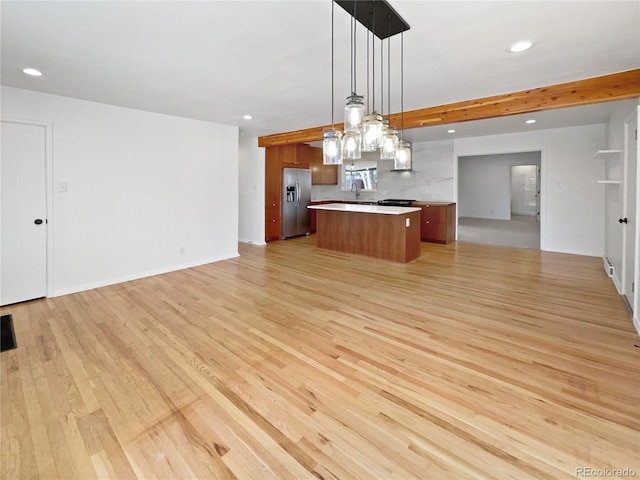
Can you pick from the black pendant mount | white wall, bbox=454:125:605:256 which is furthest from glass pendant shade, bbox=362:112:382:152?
white wall, bbox=454:125:605:256

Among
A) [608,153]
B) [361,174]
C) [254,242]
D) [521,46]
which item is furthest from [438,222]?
[521,46]

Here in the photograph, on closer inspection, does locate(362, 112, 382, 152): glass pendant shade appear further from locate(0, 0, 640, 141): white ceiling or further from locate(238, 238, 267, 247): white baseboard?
locate(238, 238, 267, 247): white baseboard

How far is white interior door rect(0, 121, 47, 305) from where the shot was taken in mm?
3500

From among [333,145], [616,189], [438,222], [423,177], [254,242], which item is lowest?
[254,242]

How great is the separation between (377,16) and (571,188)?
234 inches

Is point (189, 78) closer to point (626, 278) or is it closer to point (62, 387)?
point (62, 387)

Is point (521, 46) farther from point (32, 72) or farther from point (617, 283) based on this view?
point (32, 72)

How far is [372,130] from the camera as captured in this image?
7.31 ft

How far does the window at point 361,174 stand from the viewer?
903 centimetres

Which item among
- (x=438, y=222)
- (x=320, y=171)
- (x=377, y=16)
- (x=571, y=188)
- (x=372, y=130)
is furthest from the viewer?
(x=320, y=171)

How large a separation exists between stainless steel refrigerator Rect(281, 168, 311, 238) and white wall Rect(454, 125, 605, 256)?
4.84m

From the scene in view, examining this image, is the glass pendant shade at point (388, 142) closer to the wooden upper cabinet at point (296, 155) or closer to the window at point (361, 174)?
the wooden upper cabinet at point (296, 155)

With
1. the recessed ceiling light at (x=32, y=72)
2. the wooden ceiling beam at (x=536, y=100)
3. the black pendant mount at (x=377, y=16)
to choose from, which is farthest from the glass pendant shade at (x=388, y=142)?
the recessed ceiling light at (x=32, y=72)

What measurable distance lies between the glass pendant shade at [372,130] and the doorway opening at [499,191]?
822 cm
